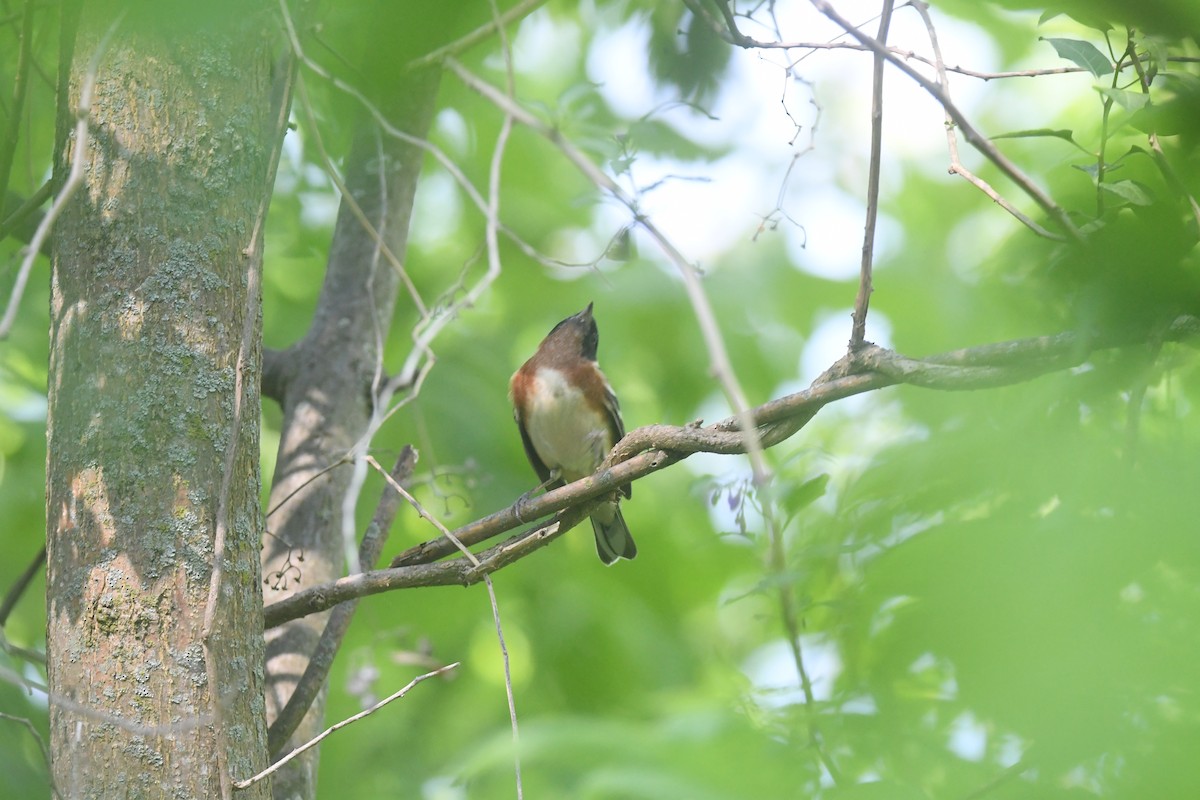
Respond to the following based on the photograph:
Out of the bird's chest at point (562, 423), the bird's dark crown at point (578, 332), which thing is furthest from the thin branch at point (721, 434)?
the bird's dark crown at point (578, 332)

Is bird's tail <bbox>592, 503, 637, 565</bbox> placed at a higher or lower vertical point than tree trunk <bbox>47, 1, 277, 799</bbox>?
higher

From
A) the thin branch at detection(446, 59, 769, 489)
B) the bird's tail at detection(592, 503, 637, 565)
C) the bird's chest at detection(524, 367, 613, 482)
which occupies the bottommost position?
the thin branch at detection(446, 59, 769, 489)

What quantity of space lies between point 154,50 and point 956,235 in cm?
713

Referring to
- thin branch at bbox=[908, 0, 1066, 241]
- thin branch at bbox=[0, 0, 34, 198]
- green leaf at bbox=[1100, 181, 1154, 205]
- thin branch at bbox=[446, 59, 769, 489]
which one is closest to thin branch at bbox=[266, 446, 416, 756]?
thin branch at bbox=[0, 0, 34, 198]

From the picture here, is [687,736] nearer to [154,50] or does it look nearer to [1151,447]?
[1151,447]

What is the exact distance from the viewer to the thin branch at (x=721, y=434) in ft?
5.26

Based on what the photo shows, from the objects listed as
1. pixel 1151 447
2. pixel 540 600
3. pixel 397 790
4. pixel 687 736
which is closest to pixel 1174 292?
pixel 1151 447

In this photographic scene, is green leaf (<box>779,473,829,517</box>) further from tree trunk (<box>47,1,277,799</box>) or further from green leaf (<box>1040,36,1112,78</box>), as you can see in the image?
tree trunk (<box>47,1,277,799</box>)

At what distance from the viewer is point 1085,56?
6.70 feet

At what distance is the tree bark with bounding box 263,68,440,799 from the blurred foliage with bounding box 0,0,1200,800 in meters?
0.27

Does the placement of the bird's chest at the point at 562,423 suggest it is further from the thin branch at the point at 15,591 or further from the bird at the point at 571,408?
the thin branch at the point at 15,591

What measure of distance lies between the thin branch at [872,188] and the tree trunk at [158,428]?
131 cm

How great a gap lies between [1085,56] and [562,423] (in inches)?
154

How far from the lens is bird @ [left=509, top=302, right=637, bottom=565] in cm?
565
